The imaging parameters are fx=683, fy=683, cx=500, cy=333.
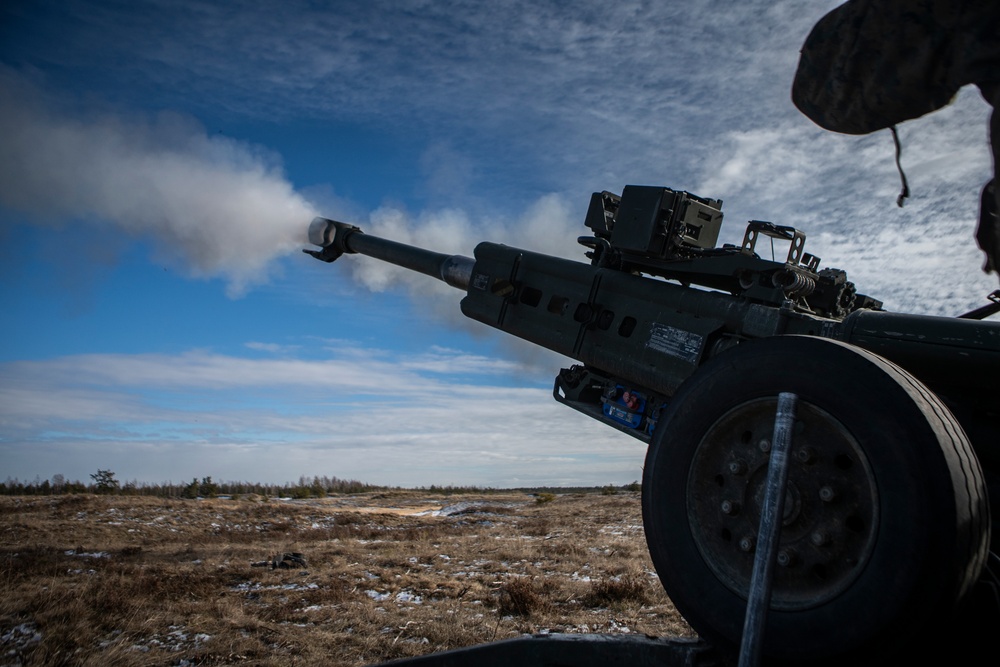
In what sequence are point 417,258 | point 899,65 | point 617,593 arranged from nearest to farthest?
point 899,65 → point 617,593 → point 417,258

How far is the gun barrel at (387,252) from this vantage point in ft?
27.5

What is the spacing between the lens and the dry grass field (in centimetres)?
634

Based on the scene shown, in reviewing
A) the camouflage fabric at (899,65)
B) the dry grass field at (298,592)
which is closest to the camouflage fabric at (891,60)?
the camouflage fabric at (899,65)

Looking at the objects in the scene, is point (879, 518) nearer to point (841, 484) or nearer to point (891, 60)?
point (841, 484)

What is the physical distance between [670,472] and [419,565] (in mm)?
9121

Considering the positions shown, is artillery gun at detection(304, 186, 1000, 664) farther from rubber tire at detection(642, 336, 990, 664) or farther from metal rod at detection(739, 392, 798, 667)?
metal rod at detection(739, 392, 798, 667)

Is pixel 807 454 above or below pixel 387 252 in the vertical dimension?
below

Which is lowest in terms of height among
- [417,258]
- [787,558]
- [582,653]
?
[582,653]

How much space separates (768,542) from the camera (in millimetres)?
1832

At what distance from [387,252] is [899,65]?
28.7 feet

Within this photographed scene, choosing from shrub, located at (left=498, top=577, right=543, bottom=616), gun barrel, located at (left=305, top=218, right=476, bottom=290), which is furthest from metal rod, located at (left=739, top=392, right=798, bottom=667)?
gun barrel, located at (left=305, top=218, right=476, bottom=290)

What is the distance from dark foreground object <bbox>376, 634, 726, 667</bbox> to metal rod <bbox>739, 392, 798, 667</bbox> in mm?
396

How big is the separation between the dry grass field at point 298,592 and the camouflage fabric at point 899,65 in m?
5.24

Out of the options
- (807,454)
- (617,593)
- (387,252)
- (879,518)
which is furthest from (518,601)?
(879,518)
